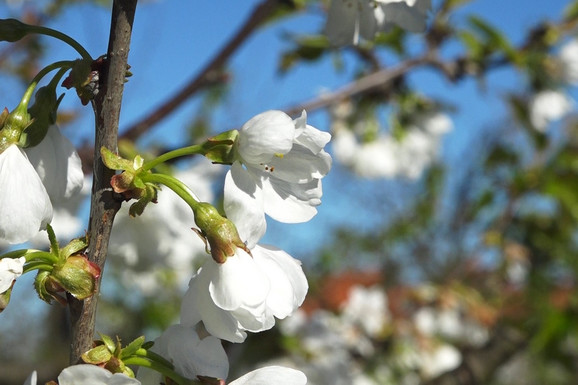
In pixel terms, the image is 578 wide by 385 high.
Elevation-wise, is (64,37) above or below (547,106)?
above

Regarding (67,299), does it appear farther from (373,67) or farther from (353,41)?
(373,67)

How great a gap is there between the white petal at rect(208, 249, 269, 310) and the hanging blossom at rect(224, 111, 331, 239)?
43 millimetres

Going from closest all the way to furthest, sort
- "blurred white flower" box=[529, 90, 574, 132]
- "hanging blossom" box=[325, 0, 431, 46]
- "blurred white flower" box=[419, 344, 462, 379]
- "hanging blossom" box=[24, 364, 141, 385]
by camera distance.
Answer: "hanging blossom" box=[24, 364, 141, 385] < "hanging blossom" box=[325, 0, 431, 46] < "blurred white flower" box=[529, 90, 574, 132] < "blurred white flower" box=[419, 344, 462, 379]

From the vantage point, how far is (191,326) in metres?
0.66

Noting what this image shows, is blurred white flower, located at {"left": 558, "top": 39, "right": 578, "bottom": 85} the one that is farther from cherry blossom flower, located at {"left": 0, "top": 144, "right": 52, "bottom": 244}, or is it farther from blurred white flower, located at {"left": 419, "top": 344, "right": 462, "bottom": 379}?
cherry blossom flower, located at {"left": 0, "top": 144, "right": 52, "bottom": 244}

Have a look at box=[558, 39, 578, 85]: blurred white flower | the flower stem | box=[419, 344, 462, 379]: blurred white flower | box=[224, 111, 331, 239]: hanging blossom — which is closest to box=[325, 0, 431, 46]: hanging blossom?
box=[224, 111, 331, 239]: hanging blossom

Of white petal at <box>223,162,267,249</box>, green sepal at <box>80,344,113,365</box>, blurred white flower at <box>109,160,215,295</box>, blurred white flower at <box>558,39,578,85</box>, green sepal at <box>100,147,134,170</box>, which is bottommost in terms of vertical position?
blurred white flower at <box>558,39,578,85</box>

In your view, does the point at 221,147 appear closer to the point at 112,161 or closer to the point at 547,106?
the point at 112,161

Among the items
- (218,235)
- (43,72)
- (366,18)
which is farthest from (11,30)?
(366,18)

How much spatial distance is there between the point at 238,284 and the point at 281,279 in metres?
0.06

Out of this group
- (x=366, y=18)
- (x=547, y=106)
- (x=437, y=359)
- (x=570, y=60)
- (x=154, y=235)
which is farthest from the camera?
(x=437, y=359)

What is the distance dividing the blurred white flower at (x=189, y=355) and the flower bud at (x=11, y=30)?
1.05ft

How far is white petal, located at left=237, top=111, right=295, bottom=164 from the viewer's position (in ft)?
2.06

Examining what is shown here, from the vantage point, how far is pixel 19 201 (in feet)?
1.94
